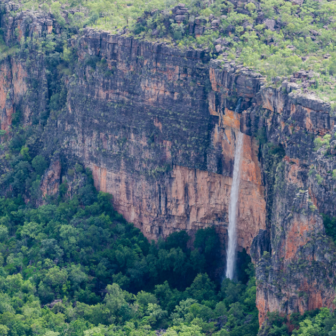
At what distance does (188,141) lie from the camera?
60.6m

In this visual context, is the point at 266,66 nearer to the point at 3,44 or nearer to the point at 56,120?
the point at 56,120

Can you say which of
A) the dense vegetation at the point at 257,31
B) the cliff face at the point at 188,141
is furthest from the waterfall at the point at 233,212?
the dense vegetation at the point at 257,31

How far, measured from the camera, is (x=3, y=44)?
7488cm

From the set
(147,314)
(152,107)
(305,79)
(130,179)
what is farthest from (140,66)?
(147,314)

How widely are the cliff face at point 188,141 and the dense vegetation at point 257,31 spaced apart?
1.41 m

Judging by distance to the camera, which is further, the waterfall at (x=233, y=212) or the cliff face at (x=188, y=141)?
the waterfall at (x=233, y=212)

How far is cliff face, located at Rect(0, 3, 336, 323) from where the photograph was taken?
48.1 meters

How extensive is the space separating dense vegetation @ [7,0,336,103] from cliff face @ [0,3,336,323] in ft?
4.64

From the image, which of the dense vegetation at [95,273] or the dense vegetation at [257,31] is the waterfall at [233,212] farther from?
the dense vegetation at [257,31]

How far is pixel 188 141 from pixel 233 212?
238 inches

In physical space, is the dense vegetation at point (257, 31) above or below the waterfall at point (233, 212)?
above

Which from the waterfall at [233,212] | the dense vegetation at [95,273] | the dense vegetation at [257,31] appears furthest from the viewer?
the waterfall at [233,212]

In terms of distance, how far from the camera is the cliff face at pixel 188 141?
48094 millimetres

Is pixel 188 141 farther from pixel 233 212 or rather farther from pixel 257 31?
pixel 257 31
